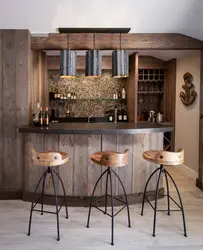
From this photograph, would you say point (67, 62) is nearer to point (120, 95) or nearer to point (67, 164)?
point (67, 164)

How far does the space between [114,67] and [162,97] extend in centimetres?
272

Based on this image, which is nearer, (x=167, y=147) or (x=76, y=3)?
(x=76, y=3)

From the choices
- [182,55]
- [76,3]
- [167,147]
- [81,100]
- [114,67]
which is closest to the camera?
[76,3]

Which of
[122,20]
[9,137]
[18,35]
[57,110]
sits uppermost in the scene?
[122,20]

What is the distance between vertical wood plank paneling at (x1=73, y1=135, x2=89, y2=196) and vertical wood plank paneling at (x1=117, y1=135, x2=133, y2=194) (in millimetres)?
445

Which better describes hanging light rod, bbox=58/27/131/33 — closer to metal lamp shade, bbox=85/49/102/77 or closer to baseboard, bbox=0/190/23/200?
metal lamp shade, bbox=85/49/102/77

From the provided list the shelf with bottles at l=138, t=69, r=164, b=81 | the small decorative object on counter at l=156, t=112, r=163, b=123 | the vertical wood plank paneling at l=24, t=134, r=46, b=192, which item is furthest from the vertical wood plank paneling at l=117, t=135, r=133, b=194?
the shelf with bottles at l=138, t=69, r=164, b=81

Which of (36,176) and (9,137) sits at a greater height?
(9,137)

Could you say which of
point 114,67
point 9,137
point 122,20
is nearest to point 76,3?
point 122,20

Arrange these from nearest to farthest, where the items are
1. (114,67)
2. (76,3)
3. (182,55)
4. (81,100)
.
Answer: (76,3) → (114,67) → (182,55) → (81,100)

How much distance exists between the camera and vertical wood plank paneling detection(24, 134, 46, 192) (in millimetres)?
3256

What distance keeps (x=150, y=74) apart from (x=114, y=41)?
208 cm

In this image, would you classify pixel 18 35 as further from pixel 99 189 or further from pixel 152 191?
pixel 152 191

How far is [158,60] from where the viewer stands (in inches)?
220
